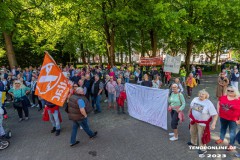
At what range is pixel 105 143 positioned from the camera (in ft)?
18.3

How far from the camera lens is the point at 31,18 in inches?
643

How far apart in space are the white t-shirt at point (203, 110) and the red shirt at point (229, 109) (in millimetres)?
430

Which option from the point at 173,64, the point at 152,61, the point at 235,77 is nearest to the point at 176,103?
the point at 235,77

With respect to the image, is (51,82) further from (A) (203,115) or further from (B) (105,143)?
(A) (203,115)

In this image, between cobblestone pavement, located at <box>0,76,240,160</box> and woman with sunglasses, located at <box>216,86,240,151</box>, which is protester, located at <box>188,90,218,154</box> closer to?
woman with sunglasses, located at <box>216,86,240,151</box>

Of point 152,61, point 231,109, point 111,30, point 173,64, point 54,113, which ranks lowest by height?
point 54,113

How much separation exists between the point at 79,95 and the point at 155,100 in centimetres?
282

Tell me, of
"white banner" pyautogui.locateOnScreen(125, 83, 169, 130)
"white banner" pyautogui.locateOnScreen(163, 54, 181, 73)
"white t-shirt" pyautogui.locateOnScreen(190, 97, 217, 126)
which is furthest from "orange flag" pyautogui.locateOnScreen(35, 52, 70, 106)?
"white banner" pyautogui.locateOnScreen(163, 54, 181, 73)

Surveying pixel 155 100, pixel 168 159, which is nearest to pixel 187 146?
pixel 168 159

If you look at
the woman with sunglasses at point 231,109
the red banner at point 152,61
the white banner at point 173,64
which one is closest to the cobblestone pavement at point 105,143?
the woman with sunglasses at point 231,109

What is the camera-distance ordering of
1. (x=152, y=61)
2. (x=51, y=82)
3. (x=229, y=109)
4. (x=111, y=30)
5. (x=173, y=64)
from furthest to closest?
(x=111, y=30), (x=152, y=61), (x=173, y=64), (x=51, y=82), (x=229, y=109)

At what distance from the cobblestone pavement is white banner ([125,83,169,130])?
29cm

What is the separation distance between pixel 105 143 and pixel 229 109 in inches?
139

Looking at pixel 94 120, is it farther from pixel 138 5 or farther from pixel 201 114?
pixel 138 5
